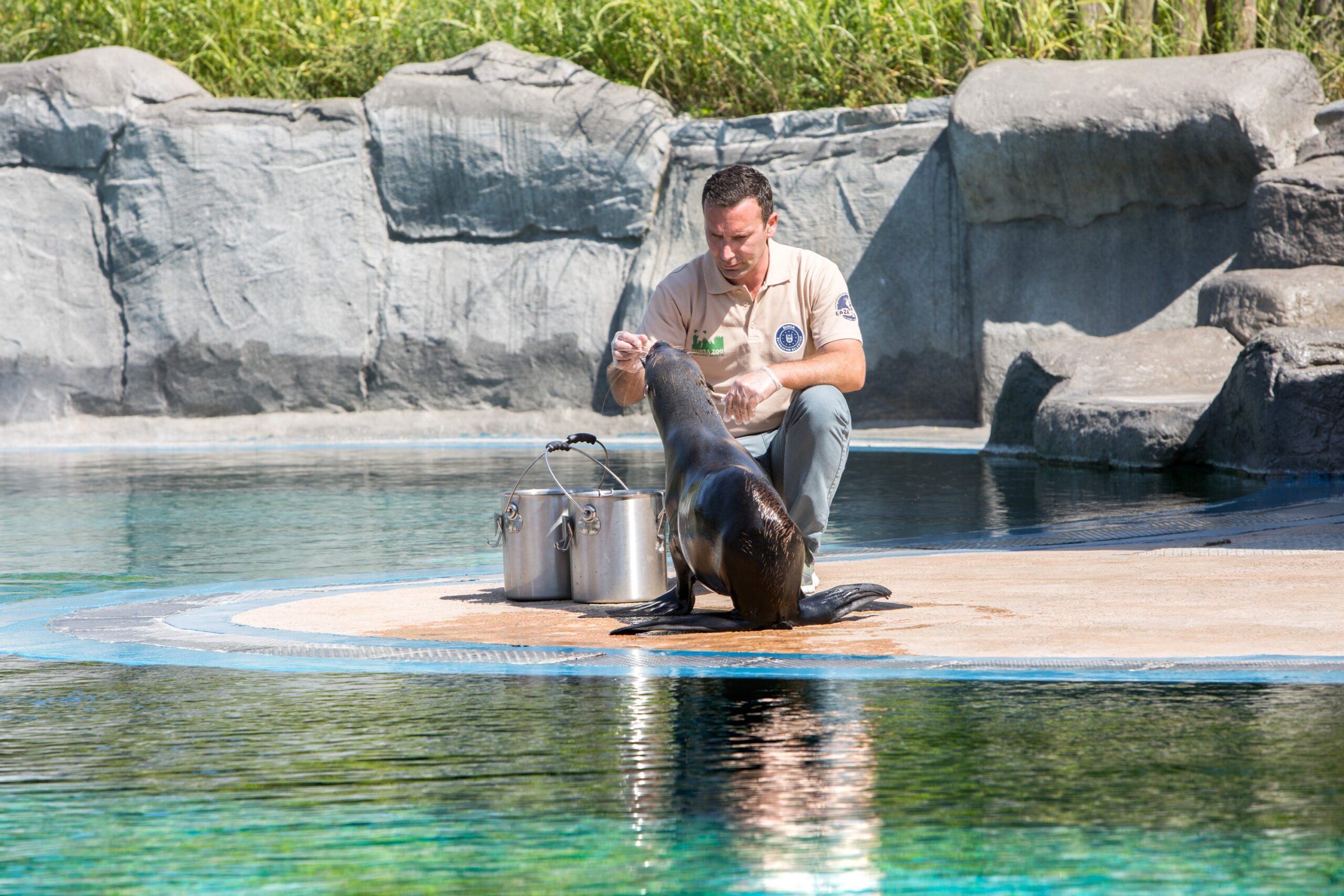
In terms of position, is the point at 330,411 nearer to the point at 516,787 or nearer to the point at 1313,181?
the point at 1313,181

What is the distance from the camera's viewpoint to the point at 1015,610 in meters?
3.88

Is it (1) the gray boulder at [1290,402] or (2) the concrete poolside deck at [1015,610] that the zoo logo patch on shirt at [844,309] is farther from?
(1) the gray boulder at [1290,402]

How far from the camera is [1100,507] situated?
22.6 feet

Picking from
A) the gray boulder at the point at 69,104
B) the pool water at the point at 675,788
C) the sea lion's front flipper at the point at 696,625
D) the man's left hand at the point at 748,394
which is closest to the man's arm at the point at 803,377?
the man's left hand at the point at 748,394

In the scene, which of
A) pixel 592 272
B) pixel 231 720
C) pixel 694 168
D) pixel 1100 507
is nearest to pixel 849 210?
pixel 694 168

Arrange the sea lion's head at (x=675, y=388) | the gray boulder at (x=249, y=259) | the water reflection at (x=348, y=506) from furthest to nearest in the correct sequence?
the gray boulder at (x=249, y=259) < the water reflection at (x=348, y=506) < the sea lion's head at (x=675, y=388)

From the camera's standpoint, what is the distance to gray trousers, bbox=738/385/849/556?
4398mm

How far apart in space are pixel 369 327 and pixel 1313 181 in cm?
777

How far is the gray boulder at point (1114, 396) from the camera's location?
29.7 ft

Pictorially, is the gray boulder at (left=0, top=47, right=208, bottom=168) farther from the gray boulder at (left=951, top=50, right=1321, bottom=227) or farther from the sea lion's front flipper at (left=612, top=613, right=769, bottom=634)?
the sea lion's front flipper at (left=612, top=613, right=769, bottom=634)

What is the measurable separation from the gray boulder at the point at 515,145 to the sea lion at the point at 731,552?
1012cm

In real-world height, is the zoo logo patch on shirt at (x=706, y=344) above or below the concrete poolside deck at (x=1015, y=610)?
above

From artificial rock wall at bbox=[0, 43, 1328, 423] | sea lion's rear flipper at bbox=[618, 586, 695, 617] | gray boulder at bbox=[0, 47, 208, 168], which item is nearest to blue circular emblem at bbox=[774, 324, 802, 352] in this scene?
sea lion's rear flipper at bbox=[618, 586, 695, 617]

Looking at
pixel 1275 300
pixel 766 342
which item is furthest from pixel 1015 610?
pixel 1275 300
